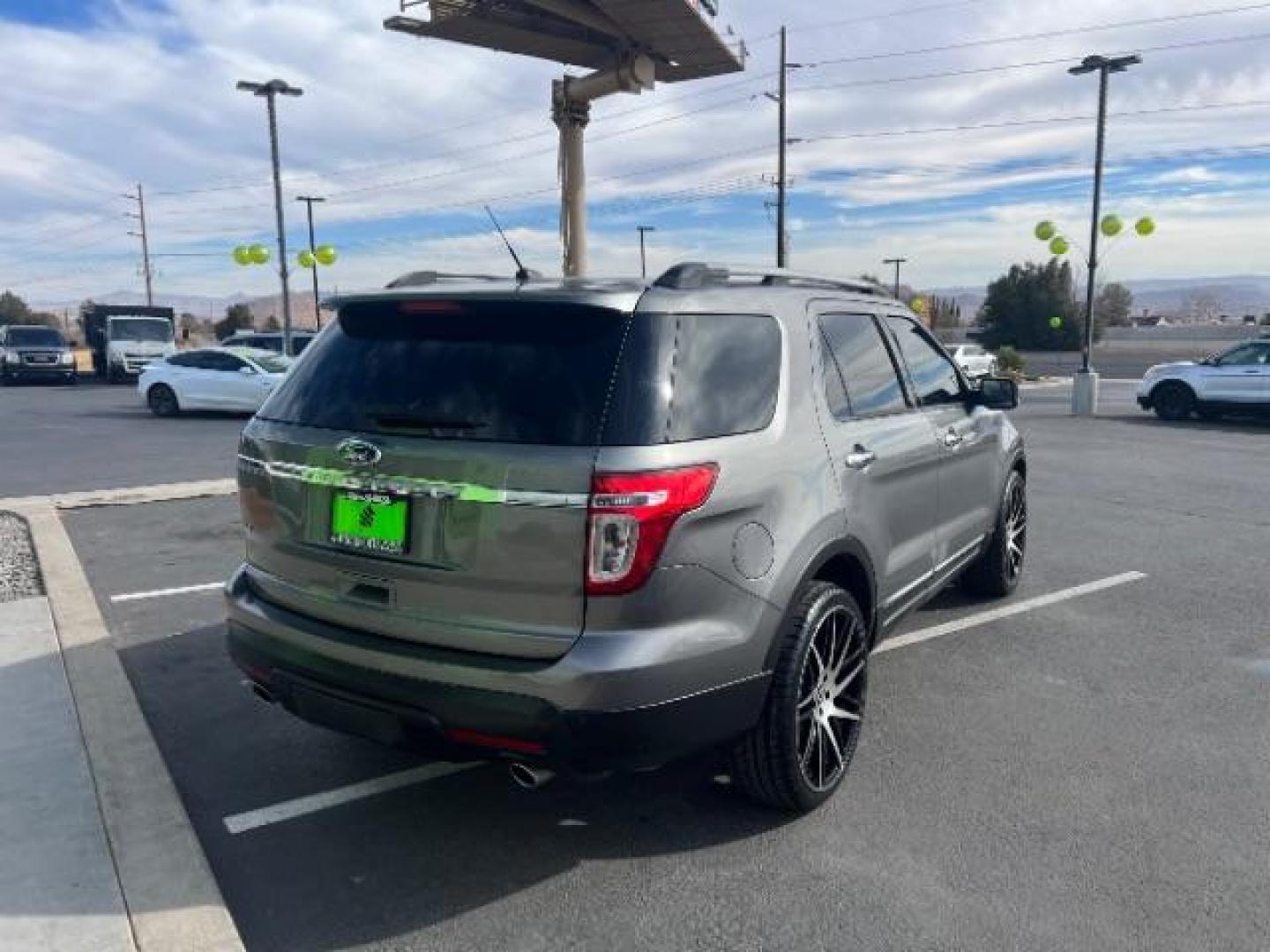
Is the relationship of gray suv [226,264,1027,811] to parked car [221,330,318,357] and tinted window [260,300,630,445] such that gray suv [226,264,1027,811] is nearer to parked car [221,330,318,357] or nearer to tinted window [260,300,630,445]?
tinted window [260,300,630,445]

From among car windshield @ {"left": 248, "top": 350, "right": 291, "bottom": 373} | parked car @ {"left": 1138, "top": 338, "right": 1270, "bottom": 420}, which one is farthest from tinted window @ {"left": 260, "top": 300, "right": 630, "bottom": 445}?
parked car @ {"left": 1138, "top": 338, "right": 1270, "bottom": 420}

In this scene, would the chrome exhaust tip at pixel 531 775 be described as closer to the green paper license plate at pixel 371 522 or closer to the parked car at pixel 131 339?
the green paper license plate at pixel 371 522

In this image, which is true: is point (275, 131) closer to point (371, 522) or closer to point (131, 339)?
point (131, 339)

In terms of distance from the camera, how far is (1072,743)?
13.0 ft

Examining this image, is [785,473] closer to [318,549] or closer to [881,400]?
[881,400]

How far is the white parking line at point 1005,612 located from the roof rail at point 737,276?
1.88 metres

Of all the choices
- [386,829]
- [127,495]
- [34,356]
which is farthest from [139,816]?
[34,356]

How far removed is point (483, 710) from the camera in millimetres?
2770

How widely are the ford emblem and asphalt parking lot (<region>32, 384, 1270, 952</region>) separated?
1295 millimetres

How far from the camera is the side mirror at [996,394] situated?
530 centimetres

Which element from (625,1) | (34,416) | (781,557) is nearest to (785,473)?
(781,557)

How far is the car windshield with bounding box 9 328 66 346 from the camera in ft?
107

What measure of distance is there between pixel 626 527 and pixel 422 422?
74 centimetres

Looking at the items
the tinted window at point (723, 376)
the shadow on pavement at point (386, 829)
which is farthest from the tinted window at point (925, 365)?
the shadow on pavement at point (386, 829)
